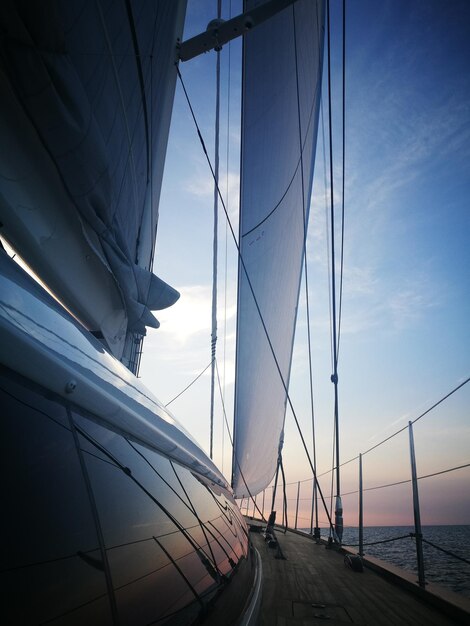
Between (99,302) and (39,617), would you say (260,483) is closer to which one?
(99,302)

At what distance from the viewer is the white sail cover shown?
22.7ft

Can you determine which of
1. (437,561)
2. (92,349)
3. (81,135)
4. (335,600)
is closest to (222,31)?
(81,135)

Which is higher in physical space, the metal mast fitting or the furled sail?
the metal mast fitting

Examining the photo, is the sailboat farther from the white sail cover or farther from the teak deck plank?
the white sail cover

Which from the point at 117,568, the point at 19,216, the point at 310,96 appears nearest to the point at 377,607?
the point at 117,568

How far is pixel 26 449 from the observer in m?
0.77

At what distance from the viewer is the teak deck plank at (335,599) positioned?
7.88ft

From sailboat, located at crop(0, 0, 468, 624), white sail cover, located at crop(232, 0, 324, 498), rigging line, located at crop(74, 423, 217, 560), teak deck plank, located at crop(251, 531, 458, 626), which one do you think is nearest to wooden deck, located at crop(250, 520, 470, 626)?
teak deck plank, located at crop(251, 531, 458, 626)

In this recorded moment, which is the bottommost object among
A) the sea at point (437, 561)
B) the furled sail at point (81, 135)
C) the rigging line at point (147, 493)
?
the sea at point (437, 561)

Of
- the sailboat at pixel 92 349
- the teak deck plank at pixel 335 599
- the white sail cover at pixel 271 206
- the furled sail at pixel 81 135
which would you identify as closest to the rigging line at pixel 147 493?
the sailboat at pixel 92 349

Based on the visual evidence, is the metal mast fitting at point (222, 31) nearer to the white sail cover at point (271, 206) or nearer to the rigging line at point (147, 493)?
the white sail cover at point (271, 206)

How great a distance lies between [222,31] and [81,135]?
273 cm

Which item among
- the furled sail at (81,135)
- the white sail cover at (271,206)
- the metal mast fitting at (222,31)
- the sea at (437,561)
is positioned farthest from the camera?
the sea at (437,561)

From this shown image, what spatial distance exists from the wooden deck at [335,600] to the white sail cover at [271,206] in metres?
2.20
